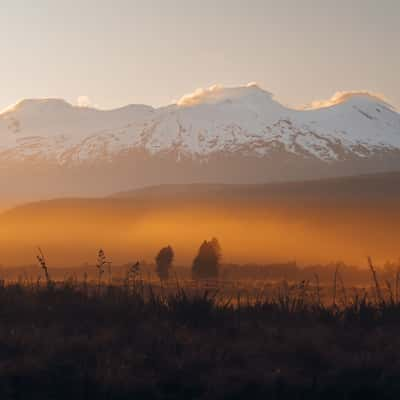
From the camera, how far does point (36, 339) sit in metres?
10.8

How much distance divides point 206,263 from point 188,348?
18697 mm

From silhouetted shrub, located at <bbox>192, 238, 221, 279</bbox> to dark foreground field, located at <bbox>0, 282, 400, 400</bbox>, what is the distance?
14272 millimetres

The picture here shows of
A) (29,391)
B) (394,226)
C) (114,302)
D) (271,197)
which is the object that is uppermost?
(271,197)

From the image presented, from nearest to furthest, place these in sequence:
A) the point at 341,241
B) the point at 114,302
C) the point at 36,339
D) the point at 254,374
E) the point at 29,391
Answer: the point at 29,391, the point at 254,374, the point at 36,339, the point at 114,302, the point at 341,241

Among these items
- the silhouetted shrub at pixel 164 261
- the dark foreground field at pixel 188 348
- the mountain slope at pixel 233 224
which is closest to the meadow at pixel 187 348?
the dark foreground field at pixel 188 348

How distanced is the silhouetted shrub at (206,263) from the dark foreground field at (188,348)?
14.3 meters

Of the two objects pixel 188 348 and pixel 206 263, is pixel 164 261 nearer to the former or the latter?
pixel 206 263

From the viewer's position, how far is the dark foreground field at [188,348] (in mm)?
9203

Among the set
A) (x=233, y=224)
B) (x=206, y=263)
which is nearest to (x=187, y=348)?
(x=206, y=263)

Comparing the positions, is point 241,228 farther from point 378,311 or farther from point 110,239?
point 378,311

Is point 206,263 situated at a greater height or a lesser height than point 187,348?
greater

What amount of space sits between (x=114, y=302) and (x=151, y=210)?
10450 centimetres

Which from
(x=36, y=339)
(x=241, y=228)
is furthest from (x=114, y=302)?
(x=241, y=228)

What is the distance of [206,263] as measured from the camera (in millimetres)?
29281
